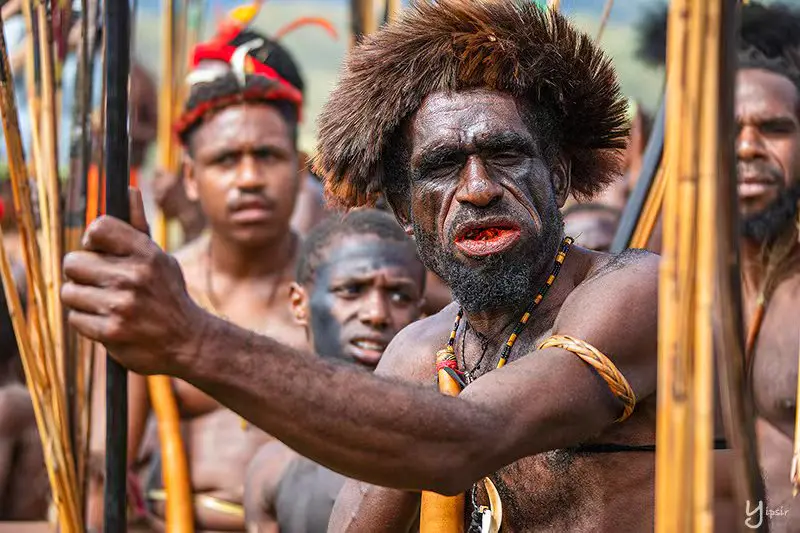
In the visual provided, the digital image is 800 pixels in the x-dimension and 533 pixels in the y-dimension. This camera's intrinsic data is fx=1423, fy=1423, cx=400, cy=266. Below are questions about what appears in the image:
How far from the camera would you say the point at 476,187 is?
261 centimetres

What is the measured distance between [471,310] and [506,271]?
0.51 feet

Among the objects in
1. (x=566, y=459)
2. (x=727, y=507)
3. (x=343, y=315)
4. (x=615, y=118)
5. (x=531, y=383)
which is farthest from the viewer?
(x=343, y=315)

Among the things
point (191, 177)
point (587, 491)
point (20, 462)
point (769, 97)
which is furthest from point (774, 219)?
point (20, 462)

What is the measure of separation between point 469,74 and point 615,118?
392 mm


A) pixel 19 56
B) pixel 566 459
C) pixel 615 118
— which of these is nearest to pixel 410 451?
pixel 566 459

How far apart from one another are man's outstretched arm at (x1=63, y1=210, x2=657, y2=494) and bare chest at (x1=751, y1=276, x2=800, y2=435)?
5.65ft

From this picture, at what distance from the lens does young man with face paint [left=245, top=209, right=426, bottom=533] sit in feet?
14.3

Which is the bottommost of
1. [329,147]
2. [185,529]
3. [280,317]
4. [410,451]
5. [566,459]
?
[185,529]

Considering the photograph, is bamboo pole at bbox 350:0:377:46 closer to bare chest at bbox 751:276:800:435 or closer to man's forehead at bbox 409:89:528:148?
bare chest at bbox 751:276:800:435

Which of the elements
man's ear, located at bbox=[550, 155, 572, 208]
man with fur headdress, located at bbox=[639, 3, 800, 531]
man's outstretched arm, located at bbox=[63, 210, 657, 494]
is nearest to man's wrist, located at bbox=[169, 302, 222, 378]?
man's outstretched arm, located at bbox=[63, 210, 657, 494]

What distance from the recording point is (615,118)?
9.60 feet

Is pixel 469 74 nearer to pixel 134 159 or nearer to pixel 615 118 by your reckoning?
pixel 615 118

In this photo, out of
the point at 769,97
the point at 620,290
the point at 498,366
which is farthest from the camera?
the point at 769,97

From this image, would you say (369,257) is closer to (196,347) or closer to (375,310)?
(375,310)
